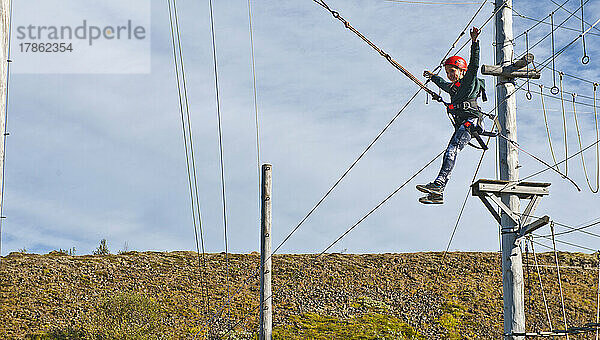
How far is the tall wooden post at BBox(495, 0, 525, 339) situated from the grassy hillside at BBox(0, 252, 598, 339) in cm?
1402

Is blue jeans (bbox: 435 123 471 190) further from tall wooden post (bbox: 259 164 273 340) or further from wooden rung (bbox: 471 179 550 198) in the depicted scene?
tall wooden post (bbox: 259 164 273 340)

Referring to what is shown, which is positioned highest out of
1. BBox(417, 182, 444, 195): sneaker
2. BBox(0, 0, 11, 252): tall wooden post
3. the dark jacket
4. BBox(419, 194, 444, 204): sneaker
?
the dark jacket

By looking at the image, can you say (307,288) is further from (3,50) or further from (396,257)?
(3,50)

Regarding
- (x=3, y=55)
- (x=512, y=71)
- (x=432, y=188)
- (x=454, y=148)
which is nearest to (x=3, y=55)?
(x=3, y=55)

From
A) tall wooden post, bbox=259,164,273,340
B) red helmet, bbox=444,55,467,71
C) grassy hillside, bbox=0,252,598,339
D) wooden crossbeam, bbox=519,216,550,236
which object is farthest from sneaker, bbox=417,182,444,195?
grassy hillside, bbox=0,252,598,339

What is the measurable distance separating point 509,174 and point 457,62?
200cm

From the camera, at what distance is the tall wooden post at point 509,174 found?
33.6ft

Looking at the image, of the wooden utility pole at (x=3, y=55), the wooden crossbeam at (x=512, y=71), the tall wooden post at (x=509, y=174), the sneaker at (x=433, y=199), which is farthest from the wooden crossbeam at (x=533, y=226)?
the wooden utility pole at (x=3, y=55)

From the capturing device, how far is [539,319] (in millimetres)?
26938

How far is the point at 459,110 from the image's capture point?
1073 centimetres

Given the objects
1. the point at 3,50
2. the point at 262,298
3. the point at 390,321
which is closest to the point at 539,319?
the point at 390,321

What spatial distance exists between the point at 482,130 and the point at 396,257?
2174 cm

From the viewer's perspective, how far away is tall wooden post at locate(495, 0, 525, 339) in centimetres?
1025

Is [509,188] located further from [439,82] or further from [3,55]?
[3,55]
